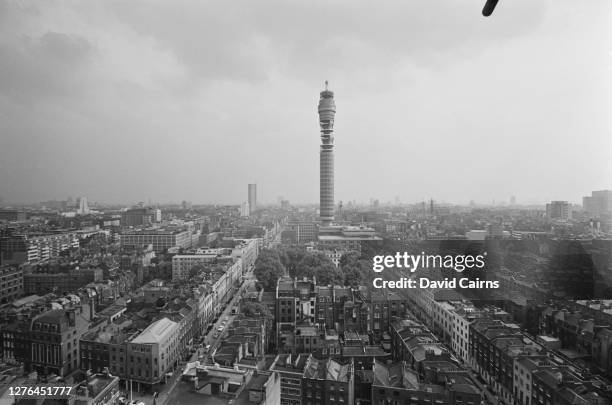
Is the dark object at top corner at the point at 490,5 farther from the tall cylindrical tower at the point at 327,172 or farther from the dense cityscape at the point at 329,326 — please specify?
the tall cylindrical tower at the point at 327,172

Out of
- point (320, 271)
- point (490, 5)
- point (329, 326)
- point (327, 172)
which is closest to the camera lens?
point (490, 5)

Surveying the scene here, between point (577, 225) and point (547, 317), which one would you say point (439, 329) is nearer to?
point (547, 317)

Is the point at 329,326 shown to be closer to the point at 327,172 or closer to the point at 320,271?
the point at 320,271

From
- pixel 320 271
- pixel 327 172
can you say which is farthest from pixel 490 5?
pixel 327 172

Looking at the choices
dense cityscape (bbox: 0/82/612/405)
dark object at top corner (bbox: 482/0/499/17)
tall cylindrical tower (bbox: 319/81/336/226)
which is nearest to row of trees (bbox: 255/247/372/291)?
dense cityscape (bbox: 0/82/612/405)

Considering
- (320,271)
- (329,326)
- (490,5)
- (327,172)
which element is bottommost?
(329,326)

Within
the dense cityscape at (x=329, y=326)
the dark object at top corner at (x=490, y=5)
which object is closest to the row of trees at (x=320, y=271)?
the dense cityscape at (x=329, y=326)

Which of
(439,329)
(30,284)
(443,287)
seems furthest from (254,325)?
(30,284)

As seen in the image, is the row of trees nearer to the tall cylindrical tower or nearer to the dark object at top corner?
the dark object at top corner
